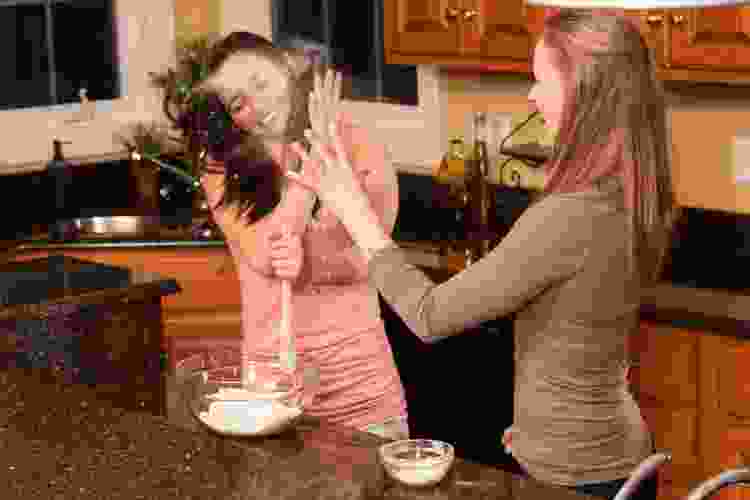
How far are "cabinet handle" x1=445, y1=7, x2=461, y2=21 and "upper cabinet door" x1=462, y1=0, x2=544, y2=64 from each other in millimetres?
35

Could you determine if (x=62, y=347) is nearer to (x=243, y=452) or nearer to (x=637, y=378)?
(x=243, y=452)

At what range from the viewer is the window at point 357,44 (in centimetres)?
557

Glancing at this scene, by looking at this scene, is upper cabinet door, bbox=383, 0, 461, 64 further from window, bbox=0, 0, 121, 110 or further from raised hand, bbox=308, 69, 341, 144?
raised hand, bbox=308, 69, 341, 144

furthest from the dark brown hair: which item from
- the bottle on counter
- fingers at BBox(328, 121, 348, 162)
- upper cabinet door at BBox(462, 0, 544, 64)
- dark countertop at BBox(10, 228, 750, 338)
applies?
the bottle on counter

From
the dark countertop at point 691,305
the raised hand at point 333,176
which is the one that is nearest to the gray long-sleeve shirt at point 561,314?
the raised hand at point 333,176

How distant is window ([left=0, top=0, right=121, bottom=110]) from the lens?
18.8ft

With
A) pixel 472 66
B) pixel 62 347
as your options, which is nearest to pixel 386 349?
pixel 62 347

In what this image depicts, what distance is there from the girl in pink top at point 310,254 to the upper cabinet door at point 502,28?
4.55 ft

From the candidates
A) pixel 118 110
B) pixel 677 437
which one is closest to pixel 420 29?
pixel 677 437

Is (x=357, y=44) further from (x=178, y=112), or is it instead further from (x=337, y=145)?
(x=337, y=145)

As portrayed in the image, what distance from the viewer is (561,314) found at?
247 centimetres

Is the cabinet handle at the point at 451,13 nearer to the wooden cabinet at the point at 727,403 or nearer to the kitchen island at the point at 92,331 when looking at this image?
the wooden cabinet at the point at 727,403

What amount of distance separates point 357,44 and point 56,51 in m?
1.12

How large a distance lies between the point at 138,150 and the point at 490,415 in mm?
1928
